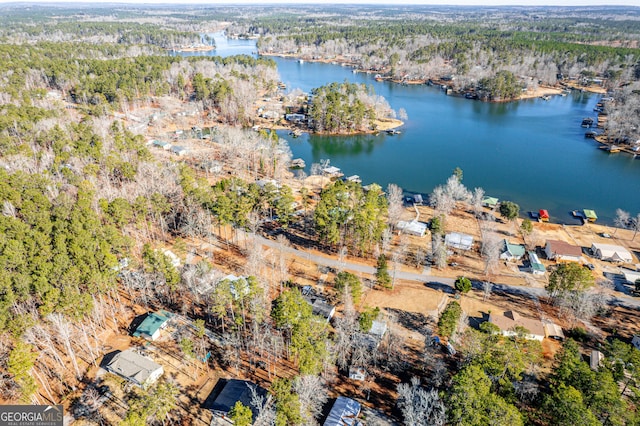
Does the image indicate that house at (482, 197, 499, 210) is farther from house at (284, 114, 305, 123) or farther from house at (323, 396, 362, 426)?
house at (284, 114, 305, 123)

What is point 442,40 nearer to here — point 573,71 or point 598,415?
point 573,71

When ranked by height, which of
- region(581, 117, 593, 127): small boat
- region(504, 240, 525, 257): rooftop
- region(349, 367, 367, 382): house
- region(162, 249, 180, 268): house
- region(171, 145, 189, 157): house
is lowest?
region(349, 367, 367, 382): house

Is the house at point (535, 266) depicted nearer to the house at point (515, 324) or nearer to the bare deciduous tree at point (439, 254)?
the house at point (515, 324)

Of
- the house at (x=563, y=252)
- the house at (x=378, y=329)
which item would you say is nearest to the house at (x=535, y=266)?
the house at (x=563, y=252)

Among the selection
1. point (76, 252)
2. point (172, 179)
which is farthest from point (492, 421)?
point (172, 179)

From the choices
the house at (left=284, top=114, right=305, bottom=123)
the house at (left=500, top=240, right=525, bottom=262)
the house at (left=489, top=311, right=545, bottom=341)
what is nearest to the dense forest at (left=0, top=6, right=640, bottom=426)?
the house at (left=489, top=311, right=545, bottom=341)

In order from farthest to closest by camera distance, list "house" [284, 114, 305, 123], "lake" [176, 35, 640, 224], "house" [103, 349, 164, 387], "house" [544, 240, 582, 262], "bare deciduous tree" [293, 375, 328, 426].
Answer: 1. "house" [284, 114, 305, 123]
2. "lake" [176, 35, 640, 224]
3. "house" [544, 240, 582, 262]
4. "house" [103, 349, 164, 387]
5. "bare deciduous tree" [293, 375, 328, 426]
